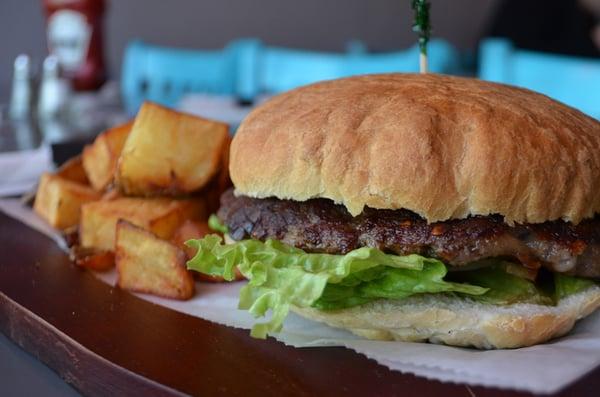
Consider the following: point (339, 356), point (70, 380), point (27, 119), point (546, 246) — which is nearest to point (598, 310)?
point (546, 246)

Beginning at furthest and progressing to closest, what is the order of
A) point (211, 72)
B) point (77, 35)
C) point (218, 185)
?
point (211, 72)
point (77, 35)
point (218, 185)

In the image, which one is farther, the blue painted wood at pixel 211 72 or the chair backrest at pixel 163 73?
the chair backrest at pixel 163 73

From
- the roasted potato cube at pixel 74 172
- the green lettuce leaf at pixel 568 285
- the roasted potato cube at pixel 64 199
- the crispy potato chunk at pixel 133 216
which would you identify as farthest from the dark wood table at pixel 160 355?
the roasted potato cube at pixel 74 172

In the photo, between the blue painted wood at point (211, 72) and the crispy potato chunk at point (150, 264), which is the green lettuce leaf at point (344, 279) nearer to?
the crispy potato chunk at point (150, 264)

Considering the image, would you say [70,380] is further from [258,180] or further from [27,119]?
[27,119]

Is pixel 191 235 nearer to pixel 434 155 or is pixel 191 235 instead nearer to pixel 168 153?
pixel 168 153

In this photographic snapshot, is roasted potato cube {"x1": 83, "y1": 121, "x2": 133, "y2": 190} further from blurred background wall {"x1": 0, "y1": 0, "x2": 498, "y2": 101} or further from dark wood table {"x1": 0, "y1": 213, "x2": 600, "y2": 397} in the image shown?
blurred background wall {"x1": 0, "y1": 0, "x2": 498, "y2": 101}

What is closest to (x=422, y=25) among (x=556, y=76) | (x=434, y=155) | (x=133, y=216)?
(x=434, y=155)
